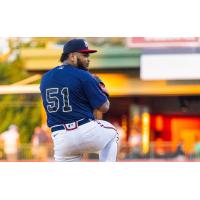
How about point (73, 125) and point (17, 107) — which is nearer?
point (73, 125)

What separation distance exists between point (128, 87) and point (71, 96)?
20.2 meters

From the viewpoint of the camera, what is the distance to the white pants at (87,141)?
5.97 meters

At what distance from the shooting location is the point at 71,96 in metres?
6.00

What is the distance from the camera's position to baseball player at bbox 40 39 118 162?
5.98 metres

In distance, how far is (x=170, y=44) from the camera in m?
24.2

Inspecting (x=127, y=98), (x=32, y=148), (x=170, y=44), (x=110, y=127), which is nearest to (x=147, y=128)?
(x=127, y=98)

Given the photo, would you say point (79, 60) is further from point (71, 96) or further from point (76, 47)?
point (71, 96)

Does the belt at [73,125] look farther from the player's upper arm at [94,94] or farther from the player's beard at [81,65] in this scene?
the player's beard at [81,65]

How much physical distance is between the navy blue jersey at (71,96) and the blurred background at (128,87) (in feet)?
53.1

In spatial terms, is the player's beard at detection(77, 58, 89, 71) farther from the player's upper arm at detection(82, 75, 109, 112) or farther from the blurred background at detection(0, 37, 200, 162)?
the blurred background at detection(0, 37, 200, 162)

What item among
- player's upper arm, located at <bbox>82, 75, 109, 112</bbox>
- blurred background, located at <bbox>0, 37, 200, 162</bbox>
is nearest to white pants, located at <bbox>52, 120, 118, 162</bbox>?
player's upper arm, located at <bbox>82, 75, 109, 112</bbox>

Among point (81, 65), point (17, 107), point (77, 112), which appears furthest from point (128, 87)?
point (77, 112)

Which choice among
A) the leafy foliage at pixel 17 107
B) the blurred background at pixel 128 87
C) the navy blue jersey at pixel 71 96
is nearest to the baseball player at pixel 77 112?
the navy blue jersey at pixel 71 96
